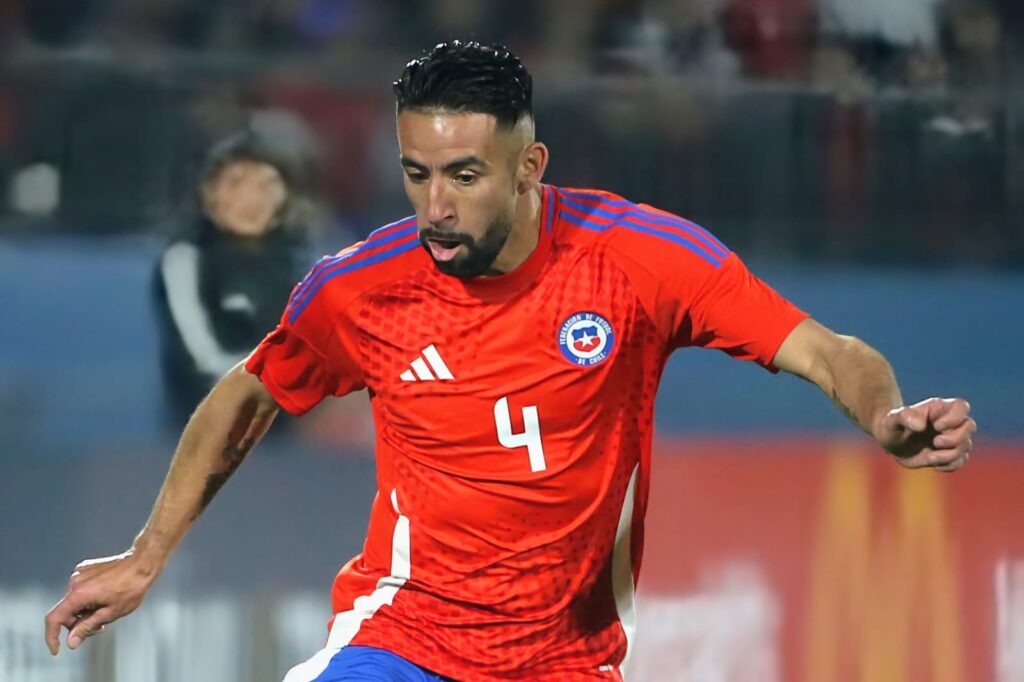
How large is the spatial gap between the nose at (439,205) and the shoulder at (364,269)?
0.19 meters

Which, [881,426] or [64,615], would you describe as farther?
[64,615]

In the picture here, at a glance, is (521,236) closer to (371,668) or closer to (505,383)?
(505,383)

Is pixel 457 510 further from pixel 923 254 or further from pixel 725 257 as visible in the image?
pixel 923 254

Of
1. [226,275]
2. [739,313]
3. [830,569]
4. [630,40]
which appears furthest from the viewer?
[630,40]

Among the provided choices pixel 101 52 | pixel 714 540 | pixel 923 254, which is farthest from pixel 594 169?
pixel 714 540

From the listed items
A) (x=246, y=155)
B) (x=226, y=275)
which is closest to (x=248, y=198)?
(x=246, y=155)

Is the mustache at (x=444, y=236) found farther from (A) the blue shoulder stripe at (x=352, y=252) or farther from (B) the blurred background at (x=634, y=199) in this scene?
(B) the blurred background at (x=634, y=199)

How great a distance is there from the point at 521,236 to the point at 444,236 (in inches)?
7.3

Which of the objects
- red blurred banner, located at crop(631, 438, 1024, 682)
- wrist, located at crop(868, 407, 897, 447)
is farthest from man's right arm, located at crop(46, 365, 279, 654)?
red blurred banner, located at crop(631, 438, 1024, 682)

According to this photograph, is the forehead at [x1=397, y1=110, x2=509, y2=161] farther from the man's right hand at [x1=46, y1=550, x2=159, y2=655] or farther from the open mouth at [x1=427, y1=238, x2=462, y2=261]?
the man's right hand at [x1=46, y1=550, x2=159, y2=655]

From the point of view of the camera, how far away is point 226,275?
714cm

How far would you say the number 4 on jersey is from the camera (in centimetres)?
281

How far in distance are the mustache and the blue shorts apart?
690 mm

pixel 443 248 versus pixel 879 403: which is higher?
pixel 443 248
